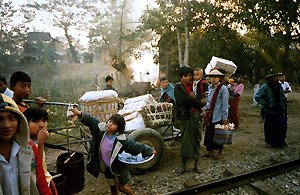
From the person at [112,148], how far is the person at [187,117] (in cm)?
175

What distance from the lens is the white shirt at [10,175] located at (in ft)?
5.98

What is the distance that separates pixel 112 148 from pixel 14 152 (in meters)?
1.74

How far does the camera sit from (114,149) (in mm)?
3420

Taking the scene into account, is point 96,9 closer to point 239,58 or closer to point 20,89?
point 239,58

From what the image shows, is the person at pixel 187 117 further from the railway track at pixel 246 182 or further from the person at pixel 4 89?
the person at pixel 4 89

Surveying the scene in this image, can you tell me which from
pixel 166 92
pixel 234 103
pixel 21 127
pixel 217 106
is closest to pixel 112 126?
pixel 21 127

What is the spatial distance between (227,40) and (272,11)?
326 cm

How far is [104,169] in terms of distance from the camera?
3.66 meters

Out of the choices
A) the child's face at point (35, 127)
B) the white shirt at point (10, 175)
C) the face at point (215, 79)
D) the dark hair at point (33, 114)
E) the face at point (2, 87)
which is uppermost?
the face at point (215, 79)

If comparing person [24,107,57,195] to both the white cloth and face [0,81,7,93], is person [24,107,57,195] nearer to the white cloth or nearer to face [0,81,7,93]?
the white cloth

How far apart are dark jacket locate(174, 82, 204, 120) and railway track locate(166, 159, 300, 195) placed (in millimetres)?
1402

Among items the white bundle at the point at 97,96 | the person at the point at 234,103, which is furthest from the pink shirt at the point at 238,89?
the white bundle at the point at 97,96

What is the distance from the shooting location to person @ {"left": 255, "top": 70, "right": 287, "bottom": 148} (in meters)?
6.50

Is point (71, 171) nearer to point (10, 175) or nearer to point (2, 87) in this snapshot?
point (2, 87)
